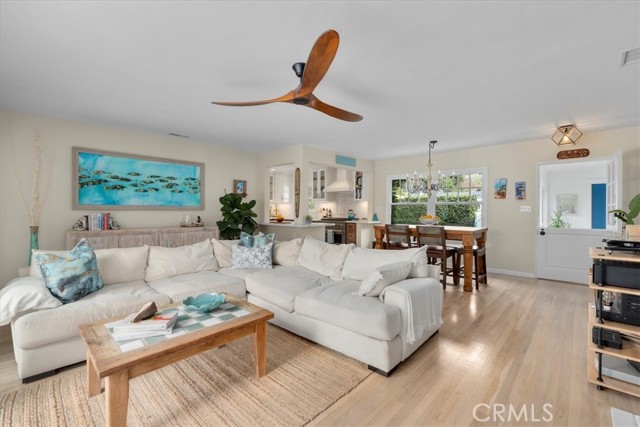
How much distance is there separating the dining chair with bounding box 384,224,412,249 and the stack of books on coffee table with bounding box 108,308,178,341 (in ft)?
11.4

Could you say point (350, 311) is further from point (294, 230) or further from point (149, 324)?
point (294, 230)

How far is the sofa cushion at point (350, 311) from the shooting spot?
→ 207 cm

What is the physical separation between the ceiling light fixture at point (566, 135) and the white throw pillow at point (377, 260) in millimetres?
3206

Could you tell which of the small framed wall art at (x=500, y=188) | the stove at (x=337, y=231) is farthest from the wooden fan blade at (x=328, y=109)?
the stove at (x=337, y=231)

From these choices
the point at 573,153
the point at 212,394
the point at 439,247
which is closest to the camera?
the point at 212,394

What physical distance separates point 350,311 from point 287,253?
174 centimetres

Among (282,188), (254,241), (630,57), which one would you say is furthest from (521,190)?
(282,188)

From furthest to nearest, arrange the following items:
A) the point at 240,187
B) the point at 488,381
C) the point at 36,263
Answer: the point at 240,187 < the point at 36,263 < the point at 488,381

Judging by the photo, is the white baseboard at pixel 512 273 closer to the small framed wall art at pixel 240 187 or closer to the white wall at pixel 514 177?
the white wall at pixel 514 177

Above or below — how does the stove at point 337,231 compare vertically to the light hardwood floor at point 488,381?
above

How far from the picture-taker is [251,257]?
12.1ft

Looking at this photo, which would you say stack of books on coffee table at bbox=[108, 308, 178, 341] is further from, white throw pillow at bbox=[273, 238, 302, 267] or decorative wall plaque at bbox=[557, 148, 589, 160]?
decorative wall plaque at bbox=[557, 148, 589, 160]

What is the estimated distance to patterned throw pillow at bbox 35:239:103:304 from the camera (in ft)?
7.80

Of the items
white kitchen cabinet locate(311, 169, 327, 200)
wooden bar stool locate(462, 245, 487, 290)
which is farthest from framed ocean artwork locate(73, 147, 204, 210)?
wooden bar stool locate(462, 245, 487, 290)
